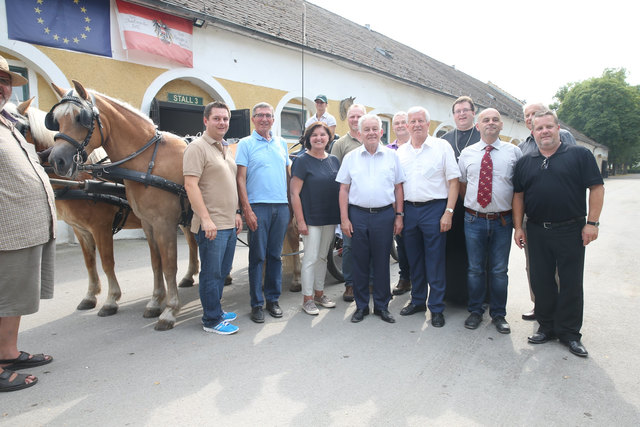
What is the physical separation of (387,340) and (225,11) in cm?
873

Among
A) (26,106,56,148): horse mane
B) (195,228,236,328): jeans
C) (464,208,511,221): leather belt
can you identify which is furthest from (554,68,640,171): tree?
(26,106,56,148): horse mane

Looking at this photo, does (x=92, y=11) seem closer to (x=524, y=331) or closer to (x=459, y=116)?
(x=459, y=116)

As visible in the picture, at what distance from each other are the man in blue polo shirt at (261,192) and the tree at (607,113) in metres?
52.6

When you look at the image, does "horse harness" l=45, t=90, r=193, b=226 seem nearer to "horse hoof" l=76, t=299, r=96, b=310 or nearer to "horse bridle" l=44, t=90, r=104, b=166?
"horse bridle" l=44, t=90, r=104, b=166

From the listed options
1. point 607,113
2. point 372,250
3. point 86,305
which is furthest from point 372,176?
point 607,113

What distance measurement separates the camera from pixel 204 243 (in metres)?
3.30

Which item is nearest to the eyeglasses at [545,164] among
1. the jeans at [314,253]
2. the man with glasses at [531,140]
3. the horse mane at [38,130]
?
the man with glasses at [531,140]

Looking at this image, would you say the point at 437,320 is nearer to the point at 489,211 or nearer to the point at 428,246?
the point at 428,246

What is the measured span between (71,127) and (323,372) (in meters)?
2.77

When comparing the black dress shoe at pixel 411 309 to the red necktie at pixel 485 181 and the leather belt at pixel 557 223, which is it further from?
the leather belt at pixel 557 223

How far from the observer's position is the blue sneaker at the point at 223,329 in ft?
11.0

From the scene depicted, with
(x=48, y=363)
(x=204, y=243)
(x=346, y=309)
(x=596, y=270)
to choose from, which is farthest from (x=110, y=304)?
(x=596, y=270)

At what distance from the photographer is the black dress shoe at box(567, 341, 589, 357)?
288 cm

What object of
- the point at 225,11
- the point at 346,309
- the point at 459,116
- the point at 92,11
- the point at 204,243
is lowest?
the point at 346,309
